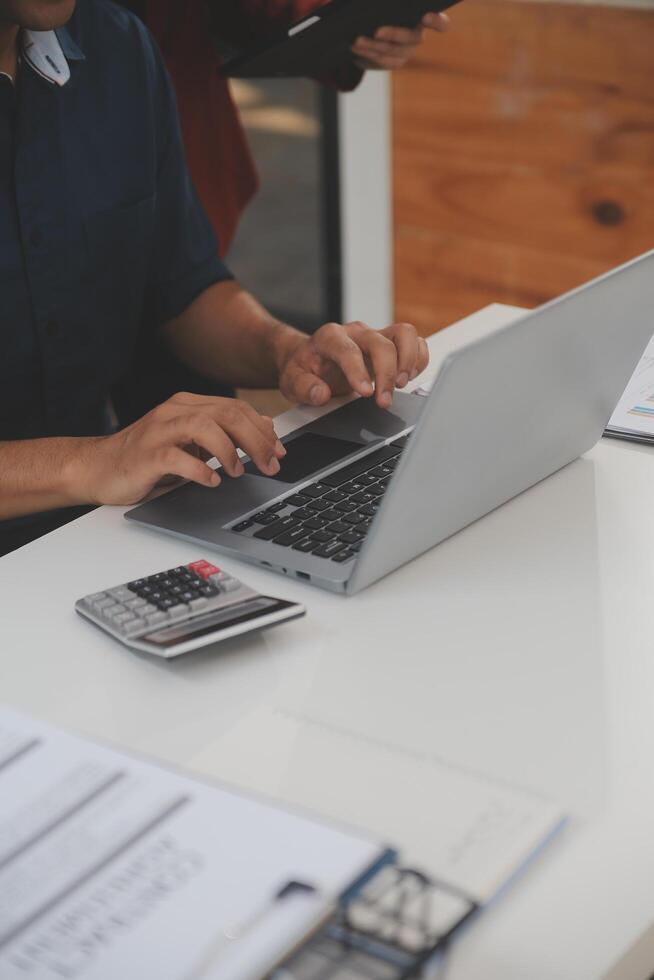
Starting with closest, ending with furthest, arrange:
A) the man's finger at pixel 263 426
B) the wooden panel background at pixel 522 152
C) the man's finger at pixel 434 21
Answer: the man's finger at pixel 263 426, the man's finger at pixel 434 21, the wooden panel background at pixel 522 152

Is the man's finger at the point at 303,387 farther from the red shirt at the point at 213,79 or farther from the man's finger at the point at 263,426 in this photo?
the red shirt at the point at 213,79

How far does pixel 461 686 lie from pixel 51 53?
0.93 meters

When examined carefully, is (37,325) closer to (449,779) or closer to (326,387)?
(326,387)

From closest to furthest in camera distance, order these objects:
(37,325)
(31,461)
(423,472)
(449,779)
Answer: (449,779)
(423,472)
(31,461)
(37,325)

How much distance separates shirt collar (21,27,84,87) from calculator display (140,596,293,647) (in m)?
0.79

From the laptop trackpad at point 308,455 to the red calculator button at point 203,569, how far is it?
18cm

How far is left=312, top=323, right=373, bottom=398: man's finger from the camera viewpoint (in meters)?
1.25

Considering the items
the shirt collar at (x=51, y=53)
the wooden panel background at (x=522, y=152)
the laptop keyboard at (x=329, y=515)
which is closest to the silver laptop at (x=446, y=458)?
the laptop keyboard at (x=329, y=515)

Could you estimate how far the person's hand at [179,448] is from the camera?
3.56 ft

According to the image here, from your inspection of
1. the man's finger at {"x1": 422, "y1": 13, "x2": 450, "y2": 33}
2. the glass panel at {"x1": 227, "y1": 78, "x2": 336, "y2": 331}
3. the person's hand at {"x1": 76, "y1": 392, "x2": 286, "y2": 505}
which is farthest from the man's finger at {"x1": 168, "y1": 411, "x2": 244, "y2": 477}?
the glass panel at {"x1": 227, "y1": 78, "x2": 336, "y2": 331}

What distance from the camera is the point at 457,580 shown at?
3.26 feet

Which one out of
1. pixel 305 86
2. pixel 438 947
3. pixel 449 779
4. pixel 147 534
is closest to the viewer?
pixel 438 947

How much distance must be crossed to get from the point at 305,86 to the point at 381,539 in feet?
9.48

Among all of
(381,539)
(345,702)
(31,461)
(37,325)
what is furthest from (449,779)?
(37,325)
